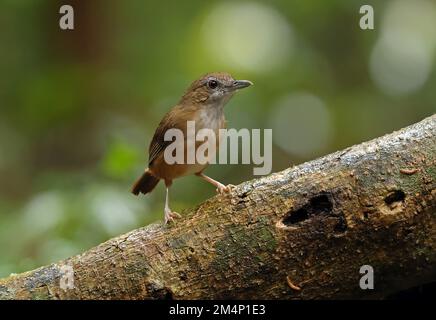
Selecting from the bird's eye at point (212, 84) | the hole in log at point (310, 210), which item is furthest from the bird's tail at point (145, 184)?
the hole in log at point (310, 210)

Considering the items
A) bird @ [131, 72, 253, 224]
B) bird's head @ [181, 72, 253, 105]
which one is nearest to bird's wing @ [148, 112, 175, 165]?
bird @ [131, 72, 253, 224]

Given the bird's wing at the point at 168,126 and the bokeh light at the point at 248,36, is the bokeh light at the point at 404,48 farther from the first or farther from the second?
the bird's wing at the point at 168,126

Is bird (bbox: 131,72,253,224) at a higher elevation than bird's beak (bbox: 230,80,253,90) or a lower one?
lower

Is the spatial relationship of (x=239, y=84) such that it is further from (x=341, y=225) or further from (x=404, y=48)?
(x=404, y=48)

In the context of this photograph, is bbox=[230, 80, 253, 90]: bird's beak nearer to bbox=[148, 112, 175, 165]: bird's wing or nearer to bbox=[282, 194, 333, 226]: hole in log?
bbox=[148, 112, 175, 165]: bird's wing

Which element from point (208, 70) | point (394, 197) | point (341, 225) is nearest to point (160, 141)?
point (341, 225)

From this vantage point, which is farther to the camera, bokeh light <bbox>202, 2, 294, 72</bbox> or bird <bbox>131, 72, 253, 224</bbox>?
bokeh light <bbox>202, 2, 294, 72</bbox>
